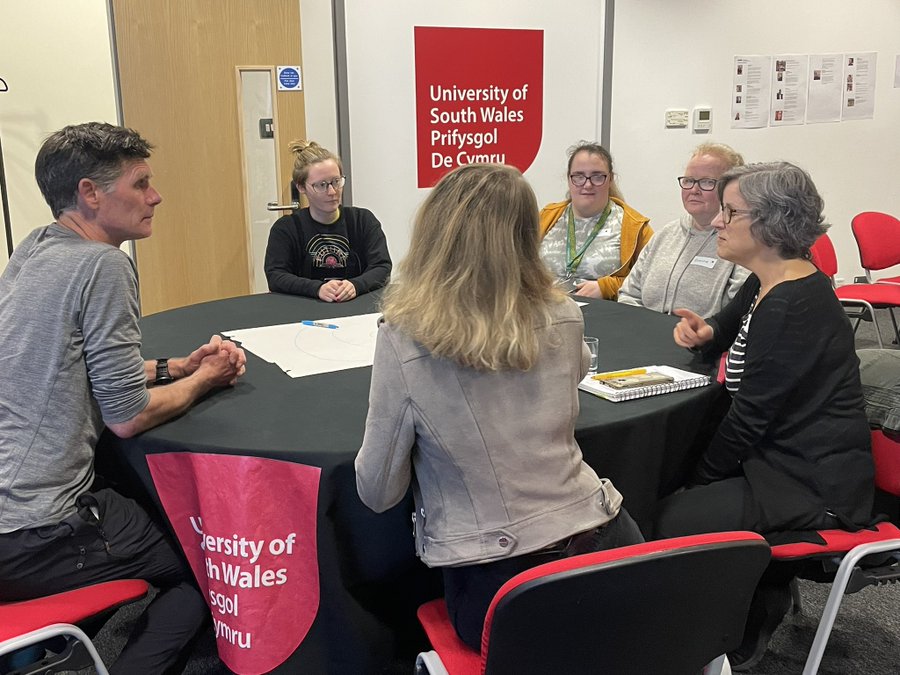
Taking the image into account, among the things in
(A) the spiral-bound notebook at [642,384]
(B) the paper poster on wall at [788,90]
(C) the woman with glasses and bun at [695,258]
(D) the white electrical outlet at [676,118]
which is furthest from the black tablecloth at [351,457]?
(B) the paper poster on wall at [788,90]

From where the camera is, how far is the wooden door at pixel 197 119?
370 cm

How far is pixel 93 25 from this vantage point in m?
3.91

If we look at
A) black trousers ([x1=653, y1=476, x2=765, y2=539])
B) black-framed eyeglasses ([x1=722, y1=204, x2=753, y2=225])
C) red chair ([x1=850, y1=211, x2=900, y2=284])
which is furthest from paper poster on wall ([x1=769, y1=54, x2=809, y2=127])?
black trousers ([x1=653, y1=476, x2=765, y2=539])

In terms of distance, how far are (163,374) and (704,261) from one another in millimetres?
1769

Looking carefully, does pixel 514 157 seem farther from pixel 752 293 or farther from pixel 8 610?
pixel 8 610

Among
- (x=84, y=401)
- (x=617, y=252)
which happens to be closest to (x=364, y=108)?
(x=617, y=252)

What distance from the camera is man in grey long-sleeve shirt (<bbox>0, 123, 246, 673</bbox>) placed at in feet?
4.81

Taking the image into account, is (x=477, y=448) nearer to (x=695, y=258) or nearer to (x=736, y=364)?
(x=736, y=364)

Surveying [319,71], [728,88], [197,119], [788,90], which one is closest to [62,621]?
[197,119]

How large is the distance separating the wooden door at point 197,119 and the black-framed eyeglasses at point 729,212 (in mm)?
2644

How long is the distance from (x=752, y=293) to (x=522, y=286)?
119 cm

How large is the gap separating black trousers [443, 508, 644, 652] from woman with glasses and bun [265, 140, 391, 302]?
1.75 meters

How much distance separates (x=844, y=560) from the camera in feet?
5.15

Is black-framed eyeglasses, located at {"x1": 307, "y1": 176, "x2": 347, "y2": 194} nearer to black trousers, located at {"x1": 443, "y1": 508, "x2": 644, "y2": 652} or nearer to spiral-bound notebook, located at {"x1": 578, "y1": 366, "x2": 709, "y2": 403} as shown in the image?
spiral-bound notebook, located at {"x1": 578, "y1": 366, "x2": 709, "y2": 403}
